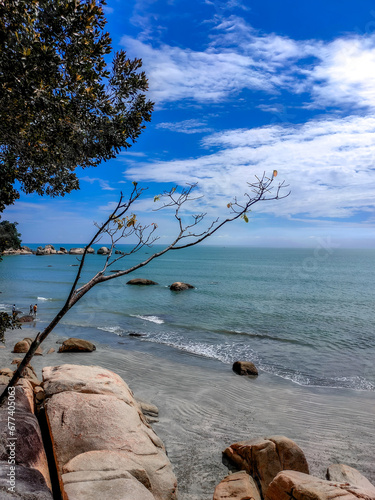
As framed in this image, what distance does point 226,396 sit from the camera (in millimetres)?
14266

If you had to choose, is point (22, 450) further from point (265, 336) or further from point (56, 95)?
point (265, 336)

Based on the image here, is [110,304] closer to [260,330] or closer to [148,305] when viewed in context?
[148,305]

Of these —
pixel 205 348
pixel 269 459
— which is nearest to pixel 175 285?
pixel 205 348

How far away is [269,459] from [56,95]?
9.97 metres

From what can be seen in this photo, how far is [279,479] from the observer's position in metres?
6.43

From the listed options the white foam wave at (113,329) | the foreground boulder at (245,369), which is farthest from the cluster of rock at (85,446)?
the white foam wave at (113,329)

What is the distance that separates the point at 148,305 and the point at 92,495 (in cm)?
3449

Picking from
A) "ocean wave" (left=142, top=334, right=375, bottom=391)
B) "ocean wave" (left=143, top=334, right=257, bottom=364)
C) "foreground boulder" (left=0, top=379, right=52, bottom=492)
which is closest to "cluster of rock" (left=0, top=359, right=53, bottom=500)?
"foreground boulder" (left=0, top=379, right=52, bottom=492)

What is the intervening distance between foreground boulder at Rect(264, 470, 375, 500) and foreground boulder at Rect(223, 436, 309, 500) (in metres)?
1.40

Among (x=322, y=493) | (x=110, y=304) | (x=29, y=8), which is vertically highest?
(x=29, y=8)

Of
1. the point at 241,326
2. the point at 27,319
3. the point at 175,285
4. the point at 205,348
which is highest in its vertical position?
the point at 175,285

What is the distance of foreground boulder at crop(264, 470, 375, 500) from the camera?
5805 millimetres

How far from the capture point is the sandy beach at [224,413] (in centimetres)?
944

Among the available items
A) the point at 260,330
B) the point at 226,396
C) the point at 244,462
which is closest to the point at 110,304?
the point at 260,330
